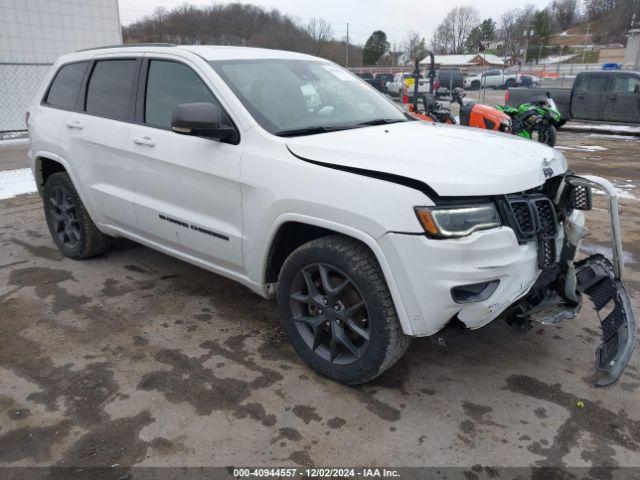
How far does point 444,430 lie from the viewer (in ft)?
8.48

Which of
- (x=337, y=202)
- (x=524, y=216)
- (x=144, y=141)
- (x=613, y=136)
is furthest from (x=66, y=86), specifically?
(x=613, y=136)

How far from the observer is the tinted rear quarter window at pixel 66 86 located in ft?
14.5

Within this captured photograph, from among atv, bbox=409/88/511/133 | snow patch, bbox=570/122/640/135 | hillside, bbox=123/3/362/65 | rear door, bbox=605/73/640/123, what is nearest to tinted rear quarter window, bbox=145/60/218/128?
atv, bbox=409/88/511/133

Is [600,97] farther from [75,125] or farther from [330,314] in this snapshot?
[330,314]

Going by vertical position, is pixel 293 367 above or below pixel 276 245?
below

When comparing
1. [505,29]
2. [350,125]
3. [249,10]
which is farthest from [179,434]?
[505,29]

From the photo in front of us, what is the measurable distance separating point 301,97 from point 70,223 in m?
2.69

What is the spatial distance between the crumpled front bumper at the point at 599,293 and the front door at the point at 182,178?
5.96 ft

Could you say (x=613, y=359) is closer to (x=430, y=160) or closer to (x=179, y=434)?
(x=430, y=160)

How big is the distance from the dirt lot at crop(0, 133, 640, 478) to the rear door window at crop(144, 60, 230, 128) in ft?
4.62

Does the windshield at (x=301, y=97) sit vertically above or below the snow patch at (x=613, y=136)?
above

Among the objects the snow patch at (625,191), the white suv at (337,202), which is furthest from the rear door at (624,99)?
the white suv at (337,202)

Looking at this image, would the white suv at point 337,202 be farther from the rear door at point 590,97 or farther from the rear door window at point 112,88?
the rear door at point 590,97

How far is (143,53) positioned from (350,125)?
1703 millimetres
